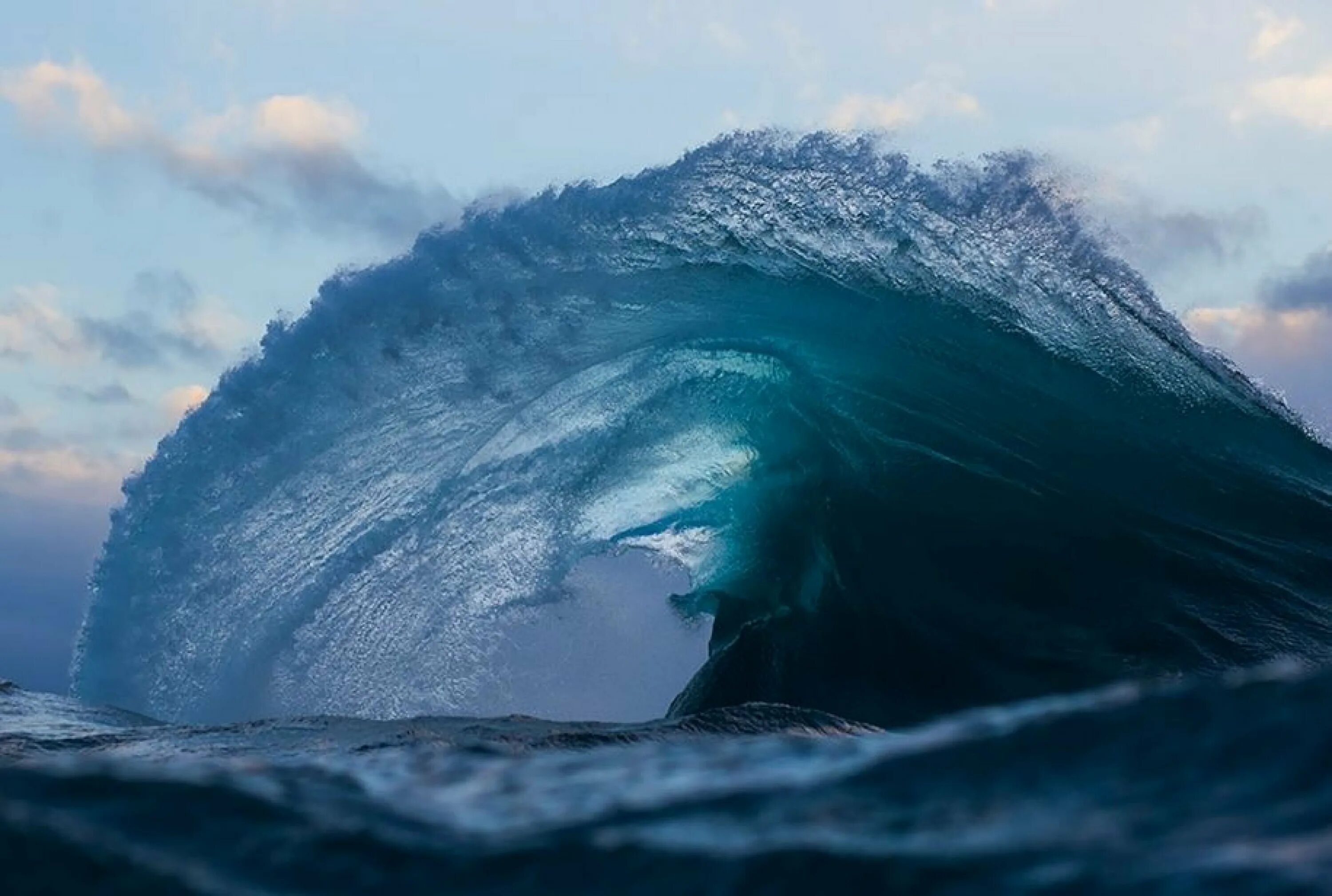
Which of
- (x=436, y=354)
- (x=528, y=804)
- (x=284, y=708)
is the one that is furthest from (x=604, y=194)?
(x=528, y=804)

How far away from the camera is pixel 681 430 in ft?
42.2

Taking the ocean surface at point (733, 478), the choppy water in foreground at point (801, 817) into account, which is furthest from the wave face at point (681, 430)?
the choppy water in foreground at point (801, 817)

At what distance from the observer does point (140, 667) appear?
1205 centimetres

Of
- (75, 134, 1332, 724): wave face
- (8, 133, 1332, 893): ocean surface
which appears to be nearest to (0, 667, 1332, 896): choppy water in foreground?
(8, 133, 1332, 893): ocean surface

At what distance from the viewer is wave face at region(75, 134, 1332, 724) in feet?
36.3

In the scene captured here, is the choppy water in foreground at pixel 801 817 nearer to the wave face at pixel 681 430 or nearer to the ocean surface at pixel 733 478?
the ocean surface at pixel 733 478

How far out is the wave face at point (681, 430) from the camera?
436 inches

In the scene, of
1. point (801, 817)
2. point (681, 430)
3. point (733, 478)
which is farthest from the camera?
point (733, 478)

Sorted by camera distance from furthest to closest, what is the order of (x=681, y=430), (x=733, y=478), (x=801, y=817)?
1. (x=733, y=478)
2. (x=681, y=430)
3. (x=801, y=817)

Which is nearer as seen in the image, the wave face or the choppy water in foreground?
the choppy water in foreground

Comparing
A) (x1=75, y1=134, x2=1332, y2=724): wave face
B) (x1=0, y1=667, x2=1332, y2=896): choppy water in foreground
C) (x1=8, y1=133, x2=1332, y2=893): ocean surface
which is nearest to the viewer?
(x1=0, y1=667, x2=1332, y2=896): choppy water in foreground

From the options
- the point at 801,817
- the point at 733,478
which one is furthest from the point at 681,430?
the point at 801,817

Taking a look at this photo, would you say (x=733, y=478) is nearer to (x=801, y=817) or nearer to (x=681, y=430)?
(x=681, y=430)

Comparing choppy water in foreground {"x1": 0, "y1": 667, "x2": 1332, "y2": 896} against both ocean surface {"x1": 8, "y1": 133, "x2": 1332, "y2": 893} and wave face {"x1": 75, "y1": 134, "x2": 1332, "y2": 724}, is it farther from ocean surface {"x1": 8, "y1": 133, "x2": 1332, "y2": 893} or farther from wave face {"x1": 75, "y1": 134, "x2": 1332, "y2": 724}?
wave face {"x1": 75, "y1": 134, "x2": 1332, "y2": 724}
